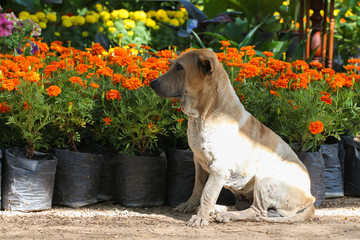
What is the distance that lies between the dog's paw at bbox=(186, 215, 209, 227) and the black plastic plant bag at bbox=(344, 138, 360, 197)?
1.83 m

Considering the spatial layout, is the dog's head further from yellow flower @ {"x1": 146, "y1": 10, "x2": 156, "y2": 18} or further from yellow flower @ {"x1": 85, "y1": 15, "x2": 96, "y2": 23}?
yellow flower @ {"x1": 146, "y1": 10, "x2": 156, "y2": 18}

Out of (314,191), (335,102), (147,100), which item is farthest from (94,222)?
(335,102)

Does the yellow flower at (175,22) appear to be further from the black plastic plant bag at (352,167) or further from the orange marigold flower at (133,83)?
the orange marigold flower at (133,83)

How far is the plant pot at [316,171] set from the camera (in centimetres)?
455

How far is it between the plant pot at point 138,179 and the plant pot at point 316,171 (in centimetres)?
118

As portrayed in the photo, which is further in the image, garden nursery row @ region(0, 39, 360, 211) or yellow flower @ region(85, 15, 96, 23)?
yellow flower @ region(85, 15, 96, 23)

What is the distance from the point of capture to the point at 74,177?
437cm

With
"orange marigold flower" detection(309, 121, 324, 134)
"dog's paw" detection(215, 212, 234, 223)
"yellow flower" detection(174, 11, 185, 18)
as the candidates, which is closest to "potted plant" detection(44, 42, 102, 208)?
"dog's paw" detection(215, 212, 234, 223)

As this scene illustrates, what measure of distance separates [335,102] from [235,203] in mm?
1215

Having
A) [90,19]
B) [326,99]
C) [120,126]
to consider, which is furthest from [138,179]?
[90,19]

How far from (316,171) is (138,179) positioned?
1.49m

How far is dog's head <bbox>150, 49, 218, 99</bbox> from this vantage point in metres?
3.72

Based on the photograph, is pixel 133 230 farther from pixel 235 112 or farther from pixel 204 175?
pixel 235 112

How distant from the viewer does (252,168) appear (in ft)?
13.3
